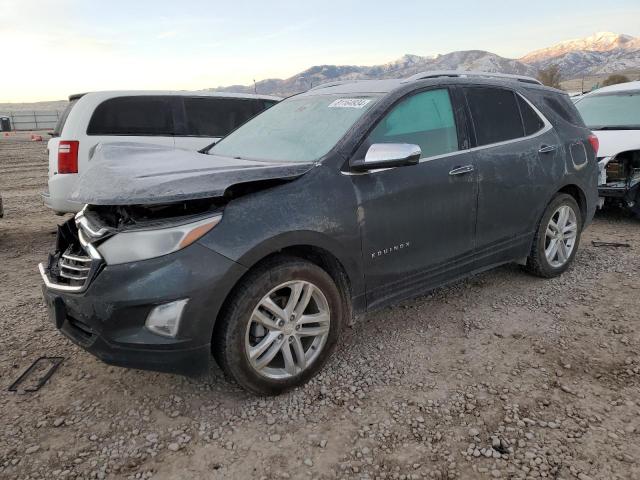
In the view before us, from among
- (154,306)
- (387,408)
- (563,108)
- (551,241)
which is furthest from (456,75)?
(154,306)

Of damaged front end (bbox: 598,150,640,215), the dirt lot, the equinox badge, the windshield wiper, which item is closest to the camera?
the dirt lot

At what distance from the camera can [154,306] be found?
2.25 meters

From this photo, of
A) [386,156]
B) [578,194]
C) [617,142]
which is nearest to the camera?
[386,156]

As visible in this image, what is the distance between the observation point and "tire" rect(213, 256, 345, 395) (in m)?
2.44

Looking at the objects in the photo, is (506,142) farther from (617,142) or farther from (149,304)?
(617,142)

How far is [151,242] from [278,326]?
0.80 metres

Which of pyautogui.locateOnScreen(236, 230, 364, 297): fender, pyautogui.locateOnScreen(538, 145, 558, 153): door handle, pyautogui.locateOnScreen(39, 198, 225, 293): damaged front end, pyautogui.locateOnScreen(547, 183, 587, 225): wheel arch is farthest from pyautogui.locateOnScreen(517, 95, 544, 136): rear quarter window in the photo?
pyautogui.locateOnScreen(39, 198, 225, 293): damaged front end

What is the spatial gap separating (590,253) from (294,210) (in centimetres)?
395

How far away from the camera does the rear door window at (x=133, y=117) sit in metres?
6.14

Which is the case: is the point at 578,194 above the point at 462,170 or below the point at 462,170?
below

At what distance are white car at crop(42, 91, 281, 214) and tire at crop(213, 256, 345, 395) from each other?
147 inches

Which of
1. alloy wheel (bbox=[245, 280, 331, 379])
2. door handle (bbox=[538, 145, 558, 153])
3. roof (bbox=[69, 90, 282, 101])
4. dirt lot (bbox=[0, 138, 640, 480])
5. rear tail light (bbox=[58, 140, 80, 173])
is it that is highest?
roof (bbox=[69, 90, 282, 101])

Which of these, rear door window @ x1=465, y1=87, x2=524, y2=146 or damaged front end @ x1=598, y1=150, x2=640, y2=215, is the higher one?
rear door window @ x1=465, y1=87, x2=524, y2=146

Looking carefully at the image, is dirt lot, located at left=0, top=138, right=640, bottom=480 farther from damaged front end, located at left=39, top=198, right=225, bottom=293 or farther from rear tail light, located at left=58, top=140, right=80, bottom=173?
rear tail light, located at left=58, top=140, right=80, bottom=173
